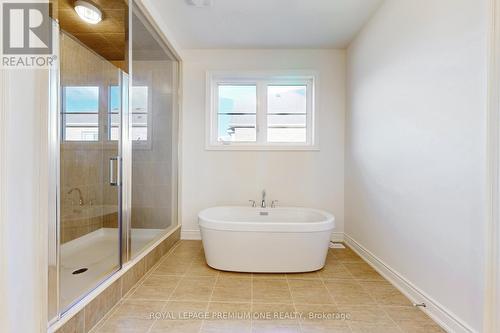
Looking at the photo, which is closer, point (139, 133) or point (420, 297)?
point (420, 297)

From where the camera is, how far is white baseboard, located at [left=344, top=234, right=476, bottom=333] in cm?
152

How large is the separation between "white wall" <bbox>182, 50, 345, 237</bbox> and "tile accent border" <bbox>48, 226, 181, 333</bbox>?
109 centimetres

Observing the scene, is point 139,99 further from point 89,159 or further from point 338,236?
point 338,236

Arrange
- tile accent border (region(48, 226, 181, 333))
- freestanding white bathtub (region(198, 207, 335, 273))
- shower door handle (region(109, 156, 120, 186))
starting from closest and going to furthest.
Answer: tile accent border (region(48, 226, 181, 333))
shower door handle (region(109, 156, 120, 186))
freestanding white bathtub (region(198, 207, 335, 273))

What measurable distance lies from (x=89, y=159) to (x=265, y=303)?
85.9 inches

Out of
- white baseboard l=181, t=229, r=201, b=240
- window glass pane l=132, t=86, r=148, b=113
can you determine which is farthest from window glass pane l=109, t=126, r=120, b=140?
white baseboard l=181, t=229, r=201, b=240

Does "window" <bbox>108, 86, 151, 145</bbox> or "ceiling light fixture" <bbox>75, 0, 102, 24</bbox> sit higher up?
"ceiling light fixture" <bbox>75, 0, 102, 24</bbox>

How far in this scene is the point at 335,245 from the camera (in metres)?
3.25

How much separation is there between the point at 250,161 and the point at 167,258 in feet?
5.05

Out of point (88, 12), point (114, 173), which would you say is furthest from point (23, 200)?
point (88, 12)

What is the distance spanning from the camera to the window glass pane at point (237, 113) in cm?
353

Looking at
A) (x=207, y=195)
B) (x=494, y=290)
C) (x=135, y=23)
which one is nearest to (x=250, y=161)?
(x=207, y=195)

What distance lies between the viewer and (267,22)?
275 centimetres

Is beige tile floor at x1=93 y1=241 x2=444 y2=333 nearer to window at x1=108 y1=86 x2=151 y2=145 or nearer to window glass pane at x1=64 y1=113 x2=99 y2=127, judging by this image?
window at x1=108 y1=86 x2=151 y2=145
